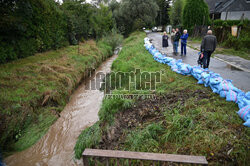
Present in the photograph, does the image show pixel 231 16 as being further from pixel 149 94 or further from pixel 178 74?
pixel 149 94

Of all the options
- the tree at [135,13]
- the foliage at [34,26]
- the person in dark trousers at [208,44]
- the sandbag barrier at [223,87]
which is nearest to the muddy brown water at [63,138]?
the foliage at [34,26]

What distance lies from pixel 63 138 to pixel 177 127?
3590mm

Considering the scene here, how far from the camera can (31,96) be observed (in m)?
5.71

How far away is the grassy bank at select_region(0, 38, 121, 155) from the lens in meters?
4.64

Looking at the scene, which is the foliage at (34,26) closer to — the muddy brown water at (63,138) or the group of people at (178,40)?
the muddy brown water at (63,138)

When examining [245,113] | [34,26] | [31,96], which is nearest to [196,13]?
[34,26]

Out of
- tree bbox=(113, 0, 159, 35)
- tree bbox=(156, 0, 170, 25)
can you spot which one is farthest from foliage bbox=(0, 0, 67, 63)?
tree bbox=(156, 0, 170, 25)

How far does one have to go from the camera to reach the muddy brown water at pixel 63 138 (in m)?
4.29

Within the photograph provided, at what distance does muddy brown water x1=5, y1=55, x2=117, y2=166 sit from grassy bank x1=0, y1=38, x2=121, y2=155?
228mm

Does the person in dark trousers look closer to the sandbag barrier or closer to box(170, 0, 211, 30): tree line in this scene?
the sandbag barrier

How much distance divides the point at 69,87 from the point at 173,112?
204 inches

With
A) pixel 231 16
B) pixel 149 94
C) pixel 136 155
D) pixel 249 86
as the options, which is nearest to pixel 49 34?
pixel 149 94

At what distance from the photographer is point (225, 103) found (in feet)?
14.9

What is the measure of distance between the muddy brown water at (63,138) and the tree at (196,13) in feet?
60.7
